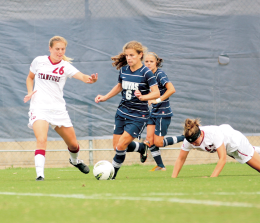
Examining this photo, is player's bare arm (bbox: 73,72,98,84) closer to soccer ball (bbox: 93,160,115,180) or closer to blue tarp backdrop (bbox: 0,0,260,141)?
soccer ball (bbox: 93,160,115,180)

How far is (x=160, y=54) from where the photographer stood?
982 cm

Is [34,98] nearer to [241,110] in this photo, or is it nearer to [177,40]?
[177,40]

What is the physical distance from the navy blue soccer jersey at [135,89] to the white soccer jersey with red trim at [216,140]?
0.74m

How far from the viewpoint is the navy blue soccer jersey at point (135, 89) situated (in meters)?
6.34

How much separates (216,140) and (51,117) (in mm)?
2121

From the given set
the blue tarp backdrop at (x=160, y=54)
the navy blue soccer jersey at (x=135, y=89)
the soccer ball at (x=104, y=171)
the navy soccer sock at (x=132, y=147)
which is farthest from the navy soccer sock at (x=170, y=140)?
the soccer ball at (x=104, y=171)

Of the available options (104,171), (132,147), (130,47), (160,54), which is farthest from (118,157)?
(160,54)

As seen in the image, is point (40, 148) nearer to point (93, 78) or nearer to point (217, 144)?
point (93, 78)

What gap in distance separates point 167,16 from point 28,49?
9.57ft

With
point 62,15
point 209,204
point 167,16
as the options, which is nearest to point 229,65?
point 167,16

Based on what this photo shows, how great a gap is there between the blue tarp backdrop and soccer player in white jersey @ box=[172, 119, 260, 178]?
3.23 metres

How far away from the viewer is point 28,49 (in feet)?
32.2

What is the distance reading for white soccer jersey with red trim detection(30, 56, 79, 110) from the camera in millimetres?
6266

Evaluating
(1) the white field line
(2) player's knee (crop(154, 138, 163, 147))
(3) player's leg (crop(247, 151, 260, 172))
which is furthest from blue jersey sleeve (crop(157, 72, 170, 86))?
(1) the white field line
